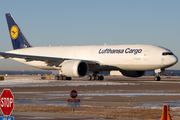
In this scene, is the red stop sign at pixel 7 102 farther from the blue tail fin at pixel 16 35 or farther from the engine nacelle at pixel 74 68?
the blue tail fin at pixel 16 35

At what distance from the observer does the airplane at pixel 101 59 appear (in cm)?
3981

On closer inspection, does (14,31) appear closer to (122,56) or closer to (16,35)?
(16,35)

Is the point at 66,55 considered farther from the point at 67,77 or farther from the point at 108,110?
the point at 108,110

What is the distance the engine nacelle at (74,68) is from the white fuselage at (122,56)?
110 inches

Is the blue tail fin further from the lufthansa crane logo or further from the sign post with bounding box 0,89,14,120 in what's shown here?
the sign post with bounding box 0,89,14,120

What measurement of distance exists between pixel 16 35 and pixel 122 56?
65.9 feet

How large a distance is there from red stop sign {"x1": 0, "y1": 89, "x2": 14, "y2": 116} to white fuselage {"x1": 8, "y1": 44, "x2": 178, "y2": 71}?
32.6m

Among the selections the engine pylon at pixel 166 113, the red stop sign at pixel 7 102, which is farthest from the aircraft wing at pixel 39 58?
the red stop sign at pixel 7 102

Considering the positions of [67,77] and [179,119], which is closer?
[179,119]

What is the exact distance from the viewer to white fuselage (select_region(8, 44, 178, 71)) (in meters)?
39.7

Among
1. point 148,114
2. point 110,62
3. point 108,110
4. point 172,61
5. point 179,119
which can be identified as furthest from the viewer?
point 110,62

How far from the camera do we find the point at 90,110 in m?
13.6

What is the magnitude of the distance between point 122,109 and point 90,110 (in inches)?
53.9

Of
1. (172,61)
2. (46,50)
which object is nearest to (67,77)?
(46,50)
